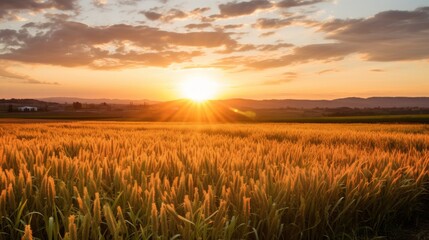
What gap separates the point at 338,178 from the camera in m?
3.17

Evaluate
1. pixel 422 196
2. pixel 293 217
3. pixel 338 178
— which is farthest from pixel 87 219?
pixel 422 196

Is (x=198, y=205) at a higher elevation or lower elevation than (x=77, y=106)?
lower

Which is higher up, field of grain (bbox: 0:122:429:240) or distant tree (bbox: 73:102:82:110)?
distant tree (bbox: 73:102:82:110)

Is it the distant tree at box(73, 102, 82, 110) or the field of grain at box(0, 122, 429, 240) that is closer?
the field of grain at box(0, 122, 429, 240)

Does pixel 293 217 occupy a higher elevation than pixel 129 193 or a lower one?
lower

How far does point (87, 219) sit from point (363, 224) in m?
2.38

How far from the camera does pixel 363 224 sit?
323 centimetres

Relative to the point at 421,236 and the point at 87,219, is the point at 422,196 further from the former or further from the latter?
the point at 87,219

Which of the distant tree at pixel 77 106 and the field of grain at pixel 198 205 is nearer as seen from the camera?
the field of grain at pixel 198 205

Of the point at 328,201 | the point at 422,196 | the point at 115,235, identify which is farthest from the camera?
the point at 422,196

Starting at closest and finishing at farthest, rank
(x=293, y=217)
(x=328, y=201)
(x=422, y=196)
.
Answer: (x=293, y=217)
(x=328, y=201)
(x=422, y=196)

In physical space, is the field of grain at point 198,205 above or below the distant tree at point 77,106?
below

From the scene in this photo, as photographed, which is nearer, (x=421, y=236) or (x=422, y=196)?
(x=421, y=236)

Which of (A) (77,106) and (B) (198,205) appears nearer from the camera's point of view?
(B) (198,205)
